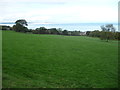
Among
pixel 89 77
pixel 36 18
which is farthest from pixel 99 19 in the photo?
pixel 89 77

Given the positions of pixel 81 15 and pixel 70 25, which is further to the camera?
pixel 81 15

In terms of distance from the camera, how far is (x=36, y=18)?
7086 mm

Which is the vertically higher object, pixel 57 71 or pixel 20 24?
pixel 20 24

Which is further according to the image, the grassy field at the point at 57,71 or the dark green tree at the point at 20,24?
the dark green tree at the point at 20,24

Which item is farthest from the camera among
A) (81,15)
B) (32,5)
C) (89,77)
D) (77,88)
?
(81,15)

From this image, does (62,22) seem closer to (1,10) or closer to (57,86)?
(1,10)

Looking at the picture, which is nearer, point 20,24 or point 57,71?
point 57,71

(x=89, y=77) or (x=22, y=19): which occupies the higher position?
(x=22, y=19)

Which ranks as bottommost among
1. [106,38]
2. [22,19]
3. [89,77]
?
[89,77]

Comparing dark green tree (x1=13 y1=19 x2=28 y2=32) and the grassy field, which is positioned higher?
dark green tree (x1=13 y1=19 x2=28 y2=32)

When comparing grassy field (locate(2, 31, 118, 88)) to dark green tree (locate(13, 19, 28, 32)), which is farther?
dark green tree (locate(13, 19, 28, 32))

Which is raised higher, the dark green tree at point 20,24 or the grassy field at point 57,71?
the dark green tree at point 20,24

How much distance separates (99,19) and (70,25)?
165 centimetres

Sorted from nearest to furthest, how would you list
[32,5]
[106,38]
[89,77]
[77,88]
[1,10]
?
[77,88] < [89,77] < [1,10] < [32,5] < [106,38]
